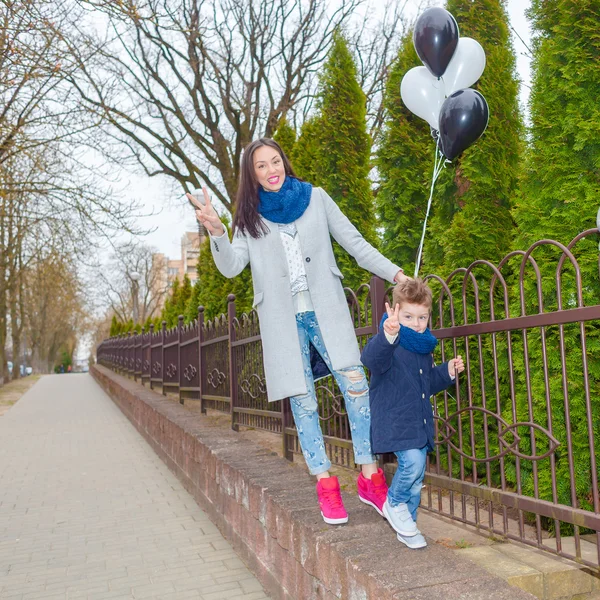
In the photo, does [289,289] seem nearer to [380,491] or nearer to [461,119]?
[380,491]

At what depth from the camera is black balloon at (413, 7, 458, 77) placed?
3.68 metres

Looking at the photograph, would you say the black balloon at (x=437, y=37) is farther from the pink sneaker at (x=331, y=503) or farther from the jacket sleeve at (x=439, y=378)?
the pink sneaker at (x=331, y=503)

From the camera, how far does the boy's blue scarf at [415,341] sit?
248 centimetres

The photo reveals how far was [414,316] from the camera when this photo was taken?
2500mm


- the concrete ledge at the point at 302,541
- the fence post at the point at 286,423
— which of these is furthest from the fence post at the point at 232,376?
the fence post at the point at 286,423

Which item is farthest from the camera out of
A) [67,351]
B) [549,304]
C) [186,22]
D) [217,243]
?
[67,351]

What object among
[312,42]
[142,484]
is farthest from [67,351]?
[142,484]

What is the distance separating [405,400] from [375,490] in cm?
65

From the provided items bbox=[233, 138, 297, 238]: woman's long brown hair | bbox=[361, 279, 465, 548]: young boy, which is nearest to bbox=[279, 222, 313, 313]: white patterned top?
bbox=[233, 138, 297, 238]: woman's long brown hair

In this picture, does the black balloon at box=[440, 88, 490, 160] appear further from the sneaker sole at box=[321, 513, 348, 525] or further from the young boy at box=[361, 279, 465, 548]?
the sneaker sole at box=[321, 513, 348, 525]

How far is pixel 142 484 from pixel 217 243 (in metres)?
4.03

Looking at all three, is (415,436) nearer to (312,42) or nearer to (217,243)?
(217,243)

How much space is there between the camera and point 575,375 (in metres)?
3.16

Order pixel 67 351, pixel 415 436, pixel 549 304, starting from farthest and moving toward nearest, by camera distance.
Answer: pixel 67 351, pixel 549 304, pixel 415 436
